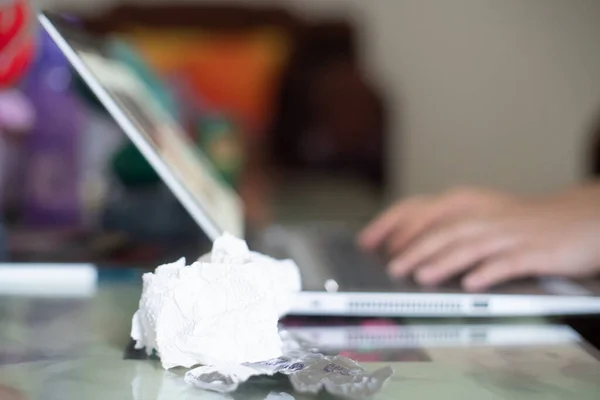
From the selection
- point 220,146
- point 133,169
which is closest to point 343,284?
point 133,169

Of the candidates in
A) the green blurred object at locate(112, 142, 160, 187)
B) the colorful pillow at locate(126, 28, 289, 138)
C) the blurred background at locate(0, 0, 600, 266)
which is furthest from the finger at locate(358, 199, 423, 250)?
the colorful pillow at locate(126, 28, 289, 138)

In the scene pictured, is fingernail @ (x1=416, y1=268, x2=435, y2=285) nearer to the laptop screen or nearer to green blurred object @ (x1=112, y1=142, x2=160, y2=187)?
the laptop screen

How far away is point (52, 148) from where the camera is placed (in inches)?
42.6

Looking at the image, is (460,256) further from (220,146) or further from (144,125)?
(220,146)

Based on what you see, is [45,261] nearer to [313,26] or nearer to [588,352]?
[588,352]

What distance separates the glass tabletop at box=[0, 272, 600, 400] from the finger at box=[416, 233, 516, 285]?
6 cm

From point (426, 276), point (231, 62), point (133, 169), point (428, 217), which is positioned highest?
point (231, 62)

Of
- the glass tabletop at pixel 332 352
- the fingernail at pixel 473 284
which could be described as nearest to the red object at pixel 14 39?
the glass tabletop at pixel 332 352

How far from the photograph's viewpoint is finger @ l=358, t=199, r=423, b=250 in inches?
36.1

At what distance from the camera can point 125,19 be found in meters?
3.51

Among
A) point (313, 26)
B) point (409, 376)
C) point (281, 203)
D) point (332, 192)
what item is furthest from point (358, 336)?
point (313, 26)

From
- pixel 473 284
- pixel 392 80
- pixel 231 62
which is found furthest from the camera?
pixel 392 80

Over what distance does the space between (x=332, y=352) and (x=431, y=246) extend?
8.8 inches

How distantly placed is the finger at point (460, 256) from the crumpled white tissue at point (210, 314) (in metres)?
0.22
